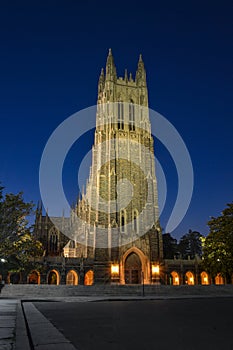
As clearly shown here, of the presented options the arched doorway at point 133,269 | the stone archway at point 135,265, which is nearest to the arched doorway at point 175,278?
the stone archway at point 135,265

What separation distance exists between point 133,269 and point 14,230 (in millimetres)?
21028

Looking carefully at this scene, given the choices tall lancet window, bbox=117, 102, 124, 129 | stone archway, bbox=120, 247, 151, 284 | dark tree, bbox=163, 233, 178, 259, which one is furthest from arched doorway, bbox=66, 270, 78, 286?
dark tree, bbox=163, 233, 178, 259

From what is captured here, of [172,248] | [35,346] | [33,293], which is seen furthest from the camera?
[172,248]

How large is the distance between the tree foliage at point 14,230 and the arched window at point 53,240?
36399 millimetres

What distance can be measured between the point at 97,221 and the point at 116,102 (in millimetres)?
21707

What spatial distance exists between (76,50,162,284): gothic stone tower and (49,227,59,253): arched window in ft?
38.6

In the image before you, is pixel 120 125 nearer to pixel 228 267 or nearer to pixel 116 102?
pixel 116 102

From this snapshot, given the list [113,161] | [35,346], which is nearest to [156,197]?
[113,161]

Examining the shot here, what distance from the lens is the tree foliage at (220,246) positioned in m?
30.5

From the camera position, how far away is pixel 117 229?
4112 centimetres

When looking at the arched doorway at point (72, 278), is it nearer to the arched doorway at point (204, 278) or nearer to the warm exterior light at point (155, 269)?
the warm exterior light at point (155, 269)

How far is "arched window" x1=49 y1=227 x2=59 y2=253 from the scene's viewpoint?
205 feet

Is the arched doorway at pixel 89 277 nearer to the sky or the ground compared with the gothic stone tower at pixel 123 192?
nearer to the ground

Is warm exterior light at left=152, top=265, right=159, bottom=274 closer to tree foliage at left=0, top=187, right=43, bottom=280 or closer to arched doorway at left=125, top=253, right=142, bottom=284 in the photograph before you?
arched doorway at left=125, top=253, right=142, bottom=284
